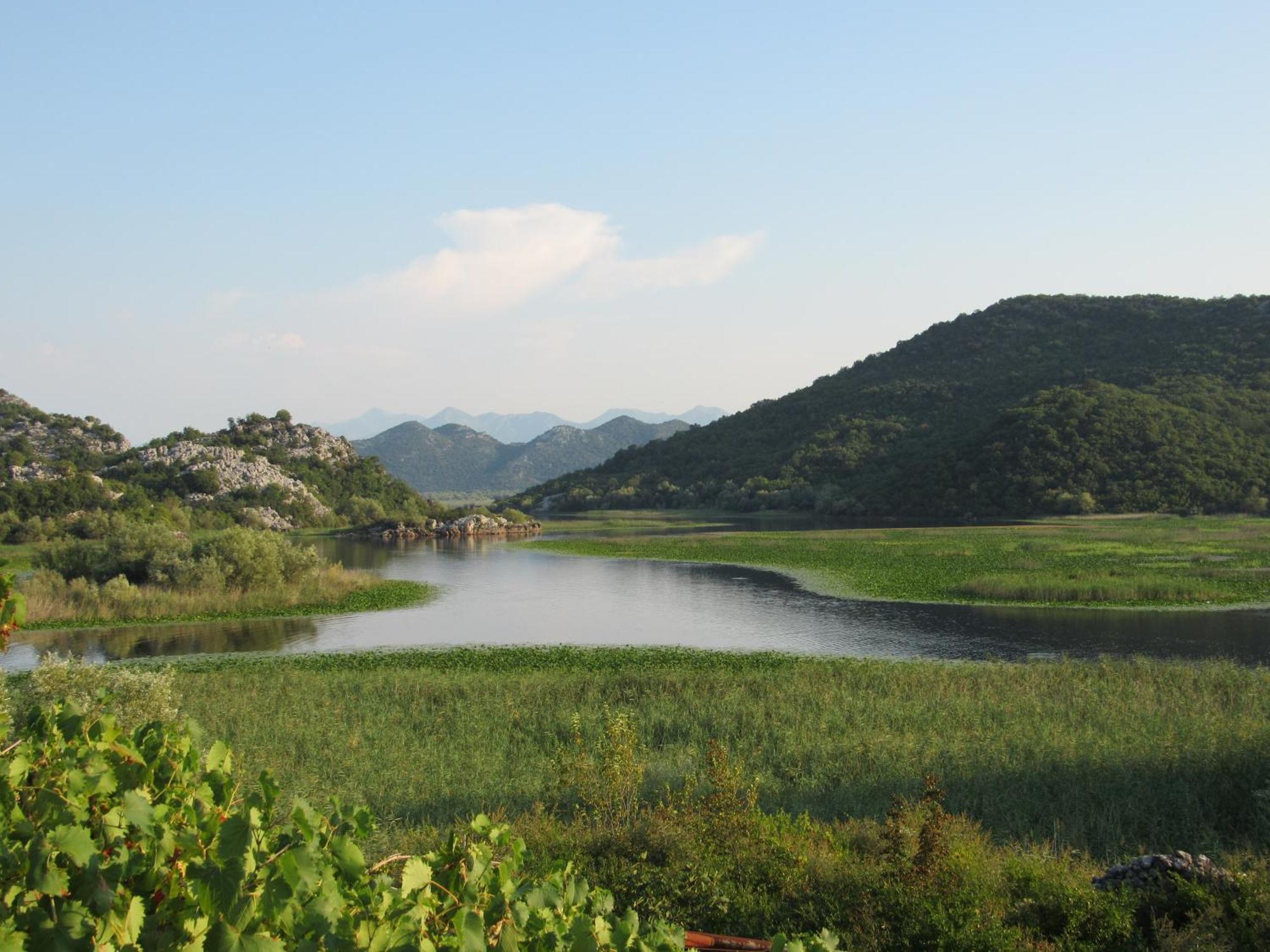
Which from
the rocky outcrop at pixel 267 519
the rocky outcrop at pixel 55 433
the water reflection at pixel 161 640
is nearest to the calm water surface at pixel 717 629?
the water reflection at pixel 161 640

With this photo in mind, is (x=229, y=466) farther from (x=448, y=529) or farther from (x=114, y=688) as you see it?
(x=114, y=688)

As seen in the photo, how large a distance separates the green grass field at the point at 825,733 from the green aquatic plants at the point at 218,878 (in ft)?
24.8

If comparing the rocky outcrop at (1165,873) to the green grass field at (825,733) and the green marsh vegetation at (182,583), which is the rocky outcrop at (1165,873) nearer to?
the green grass field at (825,733)

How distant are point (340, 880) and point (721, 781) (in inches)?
284

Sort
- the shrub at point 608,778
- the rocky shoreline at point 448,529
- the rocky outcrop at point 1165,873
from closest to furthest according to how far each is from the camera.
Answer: the rocky outcrop at point 1165,873 < the shrub at point 608,778 < the rocky shoreline at point 448,529

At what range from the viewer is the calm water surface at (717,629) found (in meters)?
27.5

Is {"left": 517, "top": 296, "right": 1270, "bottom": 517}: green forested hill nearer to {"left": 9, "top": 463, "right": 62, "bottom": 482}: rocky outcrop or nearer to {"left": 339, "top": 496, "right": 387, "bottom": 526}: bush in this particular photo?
{"left": 339, "top": 496, "right": 387, "bottom": 526}: bush

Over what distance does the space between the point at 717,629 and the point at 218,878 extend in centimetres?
2996

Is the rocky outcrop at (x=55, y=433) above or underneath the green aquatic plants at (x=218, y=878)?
above

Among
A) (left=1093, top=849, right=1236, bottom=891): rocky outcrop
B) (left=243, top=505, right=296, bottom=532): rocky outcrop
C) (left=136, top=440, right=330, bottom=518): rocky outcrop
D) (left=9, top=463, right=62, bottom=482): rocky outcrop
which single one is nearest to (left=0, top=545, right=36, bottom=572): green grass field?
(left=9, top=463, right=62, bottom=482): rocky outcrop

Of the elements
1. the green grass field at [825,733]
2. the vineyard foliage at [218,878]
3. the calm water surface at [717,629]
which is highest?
the vineyard foliage at [218,878]

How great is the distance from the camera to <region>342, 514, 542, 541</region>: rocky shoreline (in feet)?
293

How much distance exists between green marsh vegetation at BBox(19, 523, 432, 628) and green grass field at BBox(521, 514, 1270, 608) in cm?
2234

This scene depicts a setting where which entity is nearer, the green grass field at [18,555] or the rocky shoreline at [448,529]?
the green grass field at [18,555]
